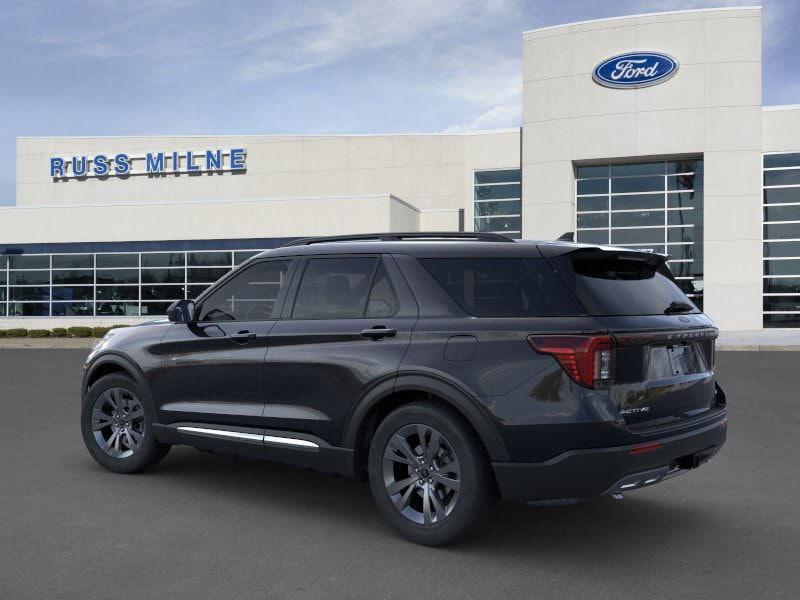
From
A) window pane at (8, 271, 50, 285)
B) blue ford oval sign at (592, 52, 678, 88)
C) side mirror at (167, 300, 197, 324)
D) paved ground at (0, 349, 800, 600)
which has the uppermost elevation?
blue ford oval sign at (592, 52, 678, 88)

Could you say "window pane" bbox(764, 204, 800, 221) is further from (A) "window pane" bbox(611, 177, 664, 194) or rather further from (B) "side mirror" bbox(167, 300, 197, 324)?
(B) "side mirror" bbox(167, 300, 197, 324)

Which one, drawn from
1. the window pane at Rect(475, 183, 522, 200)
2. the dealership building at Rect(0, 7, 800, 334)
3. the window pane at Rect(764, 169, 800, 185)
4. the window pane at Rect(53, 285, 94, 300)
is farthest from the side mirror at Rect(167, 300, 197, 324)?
the window pane at Rect(53, 285, 94, 300)

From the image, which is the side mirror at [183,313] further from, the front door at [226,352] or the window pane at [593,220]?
the window pane at [593,220]

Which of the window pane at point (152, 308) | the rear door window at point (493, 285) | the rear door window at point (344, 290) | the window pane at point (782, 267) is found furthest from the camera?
the window pane at point (152, 308)

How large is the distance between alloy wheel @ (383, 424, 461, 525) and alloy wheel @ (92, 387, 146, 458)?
252 cm

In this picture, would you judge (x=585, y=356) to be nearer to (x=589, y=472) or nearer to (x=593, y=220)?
(x=589, y=472)

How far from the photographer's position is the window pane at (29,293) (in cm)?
3700

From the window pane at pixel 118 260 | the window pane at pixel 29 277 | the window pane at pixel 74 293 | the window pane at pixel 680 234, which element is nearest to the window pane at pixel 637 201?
the window pane at pixel 680 234

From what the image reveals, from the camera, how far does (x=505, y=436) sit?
434 cm

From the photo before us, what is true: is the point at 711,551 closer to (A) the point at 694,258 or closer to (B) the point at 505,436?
(B) the point at 505,436

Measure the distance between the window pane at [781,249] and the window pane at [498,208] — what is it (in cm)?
1026

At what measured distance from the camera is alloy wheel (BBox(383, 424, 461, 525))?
4.58 meters

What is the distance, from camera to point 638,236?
33.8 metres

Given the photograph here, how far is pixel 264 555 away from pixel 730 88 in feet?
104
